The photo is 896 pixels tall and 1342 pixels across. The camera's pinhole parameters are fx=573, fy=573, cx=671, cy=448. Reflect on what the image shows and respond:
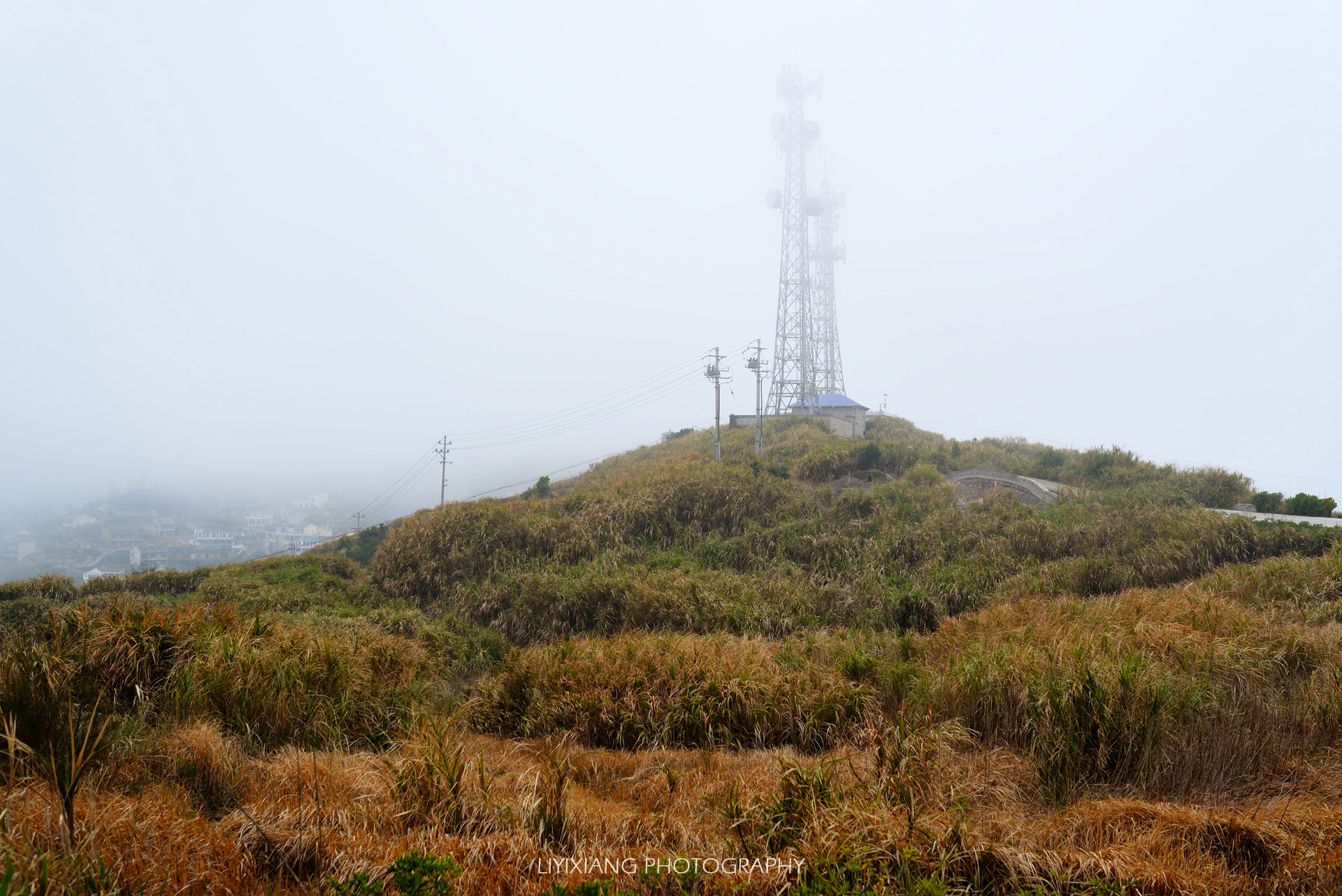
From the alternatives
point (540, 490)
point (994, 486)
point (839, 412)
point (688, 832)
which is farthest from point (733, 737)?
point (839, 412)

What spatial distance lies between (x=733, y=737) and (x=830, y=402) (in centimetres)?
3594

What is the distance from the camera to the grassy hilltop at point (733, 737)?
119 inches

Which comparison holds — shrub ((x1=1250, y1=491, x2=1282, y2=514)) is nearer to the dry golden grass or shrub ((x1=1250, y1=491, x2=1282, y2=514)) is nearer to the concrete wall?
the concrete wall

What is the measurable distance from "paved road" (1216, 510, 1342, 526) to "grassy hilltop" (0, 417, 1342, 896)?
86.8 inches

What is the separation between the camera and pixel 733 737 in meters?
6.42

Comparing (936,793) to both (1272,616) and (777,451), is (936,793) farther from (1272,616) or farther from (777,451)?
(777,451)

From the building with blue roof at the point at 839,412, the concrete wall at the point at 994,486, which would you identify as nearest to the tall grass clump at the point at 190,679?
the concrete wall at the point at 994,486

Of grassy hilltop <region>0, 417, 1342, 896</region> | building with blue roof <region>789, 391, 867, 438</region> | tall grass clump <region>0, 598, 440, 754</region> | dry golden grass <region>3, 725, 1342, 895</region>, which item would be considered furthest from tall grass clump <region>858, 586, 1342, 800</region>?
building with blue roof <region>789, 391, 867, 438</region>

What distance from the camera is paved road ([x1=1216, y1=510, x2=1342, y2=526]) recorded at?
13486 mm

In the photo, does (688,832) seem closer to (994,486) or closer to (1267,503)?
(994,486)

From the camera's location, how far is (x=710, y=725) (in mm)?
6430

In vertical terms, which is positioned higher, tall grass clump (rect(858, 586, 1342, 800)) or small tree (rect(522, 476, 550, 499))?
small tree (rect(522, 476, 550, 499))

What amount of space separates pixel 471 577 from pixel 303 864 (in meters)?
13.9

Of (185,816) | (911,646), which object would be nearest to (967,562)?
(911,646)
